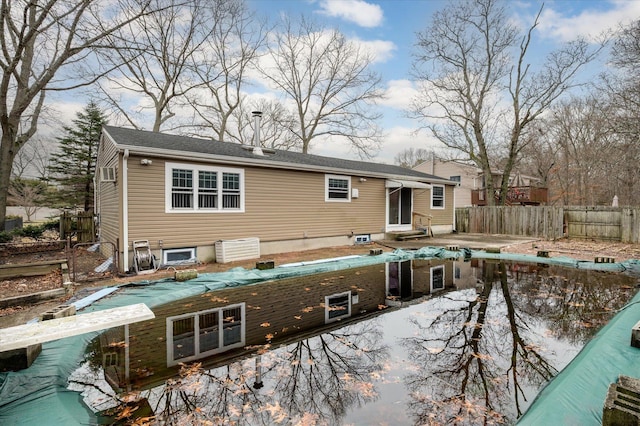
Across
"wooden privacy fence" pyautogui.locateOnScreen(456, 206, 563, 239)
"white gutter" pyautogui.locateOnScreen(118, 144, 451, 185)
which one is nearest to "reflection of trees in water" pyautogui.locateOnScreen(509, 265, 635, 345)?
"white gutter" pyautogui.locateOnScreen(118, 144, 451, 185)

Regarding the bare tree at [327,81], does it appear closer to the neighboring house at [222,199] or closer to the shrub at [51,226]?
the neighboring house at [222,199]

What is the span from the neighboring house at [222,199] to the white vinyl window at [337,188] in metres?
0.04

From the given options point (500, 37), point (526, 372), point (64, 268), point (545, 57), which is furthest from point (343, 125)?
point (526, 372)

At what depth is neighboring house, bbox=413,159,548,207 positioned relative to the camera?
2298cm

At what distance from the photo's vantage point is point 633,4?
12.5m

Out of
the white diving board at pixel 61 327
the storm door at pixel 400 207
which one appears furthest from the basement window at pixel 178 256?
the storm door at pixel 400 207

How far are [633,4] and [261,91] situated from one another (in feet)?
69.4

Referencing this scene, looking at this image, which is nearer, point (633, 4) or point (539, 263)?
point (539, 263)

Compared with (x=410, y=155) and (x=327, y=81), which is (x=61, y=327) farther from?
(x=410, y=155)

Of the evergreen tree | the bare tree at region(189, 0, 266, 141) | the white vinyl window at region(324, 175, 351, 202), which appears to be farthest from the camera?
the bare tree at region(189, 0, 266, 141)

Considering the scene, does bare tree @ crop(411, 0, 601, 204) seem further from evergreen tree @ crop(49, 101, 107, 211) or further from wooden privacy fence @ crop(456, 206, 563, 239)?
evergreen tree @ crop(49, 101, 107, 211)

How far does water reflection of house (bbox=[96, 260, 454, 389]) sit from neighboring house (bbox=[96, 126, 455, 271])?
3158 millimetres

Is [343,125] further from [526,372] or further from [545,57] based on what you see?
[526,372]

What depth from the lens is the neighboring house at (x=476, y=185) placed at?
75.4ft
